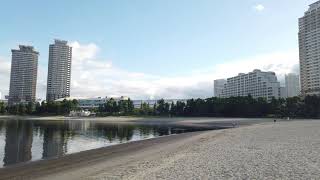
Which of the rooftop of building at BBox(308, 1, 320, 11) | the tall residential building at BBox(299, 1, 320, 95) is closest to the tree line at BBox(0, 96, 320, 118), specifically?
the tall residential building at BBox(299, 1, 320, 95)

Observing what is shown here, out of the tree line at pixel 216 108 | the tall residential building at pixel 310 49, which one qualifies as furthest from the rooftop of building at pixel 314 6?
the tree line at pixel 216 108

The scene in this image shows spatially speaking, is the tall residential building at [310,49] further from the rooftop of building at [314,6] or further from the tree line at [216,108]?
the tree line at [216,108]

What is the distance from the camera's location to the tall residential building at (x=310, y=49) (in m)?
162

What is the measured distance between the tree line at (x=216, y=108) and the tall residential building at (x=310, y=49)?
4326cm

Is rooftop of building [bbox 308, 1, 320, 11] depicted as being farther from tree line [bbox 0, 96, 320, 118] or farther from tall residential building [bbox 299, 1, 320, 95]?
tree line [bbox 0, 96, 320, 118]

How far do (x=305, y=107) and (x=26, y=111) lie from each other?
140559 millimetres

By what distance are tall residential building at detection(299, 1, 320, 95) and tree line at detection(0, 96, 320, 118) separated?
43.3m

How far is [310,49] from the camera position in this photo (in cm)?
16700

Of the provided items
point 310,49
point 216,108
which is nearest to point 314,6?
point 310,49

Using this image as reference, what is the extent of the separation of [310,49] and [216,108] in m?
66.0

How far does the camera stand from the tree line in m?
111

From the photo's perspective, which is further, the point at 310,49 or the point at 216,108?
the point at 310,49

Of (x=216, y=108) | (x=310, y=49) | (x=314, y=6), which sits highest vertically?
(x=314, y=6)

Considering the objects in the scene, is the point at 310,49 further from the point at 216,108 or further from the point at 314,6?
the point at 216,108
